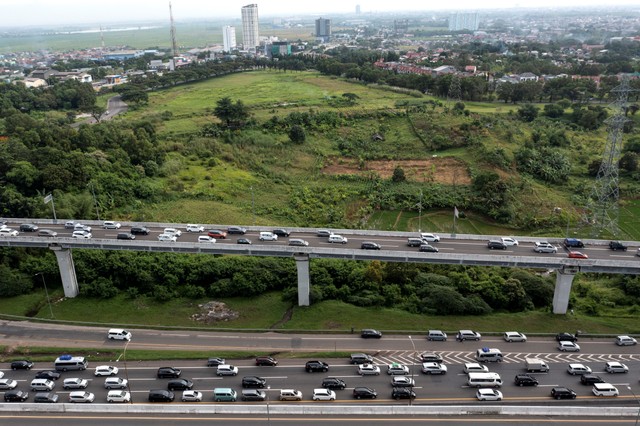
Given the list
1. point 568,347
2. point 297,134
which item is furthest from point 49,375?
point 297,134

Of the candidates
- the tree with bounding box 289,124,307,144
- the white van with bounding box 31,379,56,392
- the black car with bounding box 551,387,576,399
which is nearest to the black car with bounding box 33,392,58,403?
the white van with bounding box 31,379,56,392

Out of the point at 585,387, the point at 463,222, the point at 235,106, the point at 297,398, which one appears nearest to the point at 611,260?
the point at 585,387

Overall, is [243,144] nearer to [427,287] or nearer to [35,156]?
[35,156]

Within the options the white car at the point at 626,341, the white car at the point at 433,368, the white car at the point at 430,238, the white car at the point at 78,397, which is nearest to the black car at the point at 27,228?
the white car at the point at 78,397

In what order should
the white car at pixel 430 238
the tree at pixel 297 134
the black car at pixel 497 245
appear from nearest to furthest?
the black car at pixel 497 245 < the white car at pixel 430 238 < the tree at pixel 297 134

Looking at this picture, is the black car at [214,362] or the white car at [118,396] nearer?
the white car at [118,396]

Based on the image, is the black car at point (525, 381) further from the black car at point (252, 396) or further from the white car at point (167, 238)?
the white car at point (167, 238)

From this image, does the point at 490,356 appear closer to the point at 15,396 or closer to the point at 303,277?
the point at 303,277
